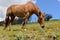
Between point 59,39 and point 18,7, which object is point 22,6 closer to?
point 18,7

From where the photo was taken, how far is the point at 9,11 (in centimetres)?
1794

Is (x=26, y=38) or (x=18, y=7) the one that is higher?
(x=18, y=7)

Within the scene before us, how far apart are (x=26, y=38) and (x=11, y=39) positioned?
3.35 feet

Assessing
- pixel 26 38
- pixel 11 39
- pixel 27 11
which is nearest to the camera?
pixel 26 38

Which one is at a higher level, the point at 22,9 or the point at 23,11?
the point at 22,9

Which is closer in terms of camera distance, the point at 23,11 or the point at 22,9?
the point at 23,11

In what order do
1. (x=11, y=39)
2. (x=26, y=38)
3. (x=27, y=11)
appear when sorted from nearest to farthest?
(x=26, y=38), (x=11, y=39), (x=27, y=11)

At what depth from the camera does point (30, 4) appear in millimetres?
18000

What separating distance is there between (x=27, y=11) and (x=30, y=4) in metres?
0.63

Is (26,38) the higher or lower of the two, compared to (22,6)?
lower

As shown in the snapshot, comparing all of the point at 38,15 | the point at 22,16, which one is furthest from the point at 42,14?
the point at 22,16

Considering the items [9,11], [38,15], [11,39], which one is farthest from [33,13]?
[11,39]

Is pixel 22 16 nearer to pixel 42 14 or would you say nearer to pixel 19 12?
pixel 19 12

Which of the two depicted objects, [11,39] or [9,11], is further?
[9,11]
